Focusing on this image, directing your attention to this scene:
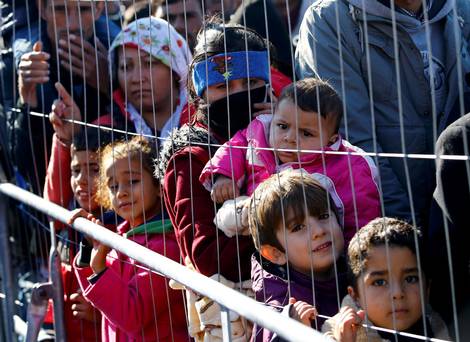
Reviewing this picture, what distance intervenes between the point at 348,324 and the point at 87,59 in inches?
97.2

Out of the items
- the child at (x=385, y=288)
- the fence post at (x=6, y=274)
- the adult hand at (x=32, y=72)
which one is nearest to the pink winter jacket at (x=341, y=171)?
the child at (x=385, y=288)

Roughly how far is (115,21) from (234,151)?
2.21 meters

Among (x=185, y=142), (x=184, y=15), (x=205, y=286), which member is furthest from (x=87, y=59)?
(x=205, y=286)

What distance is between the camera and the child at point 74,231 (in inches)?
188

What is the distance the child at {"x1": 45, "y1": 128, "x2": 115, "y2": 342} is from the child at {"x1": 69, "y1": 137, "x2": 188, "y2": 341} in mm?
196

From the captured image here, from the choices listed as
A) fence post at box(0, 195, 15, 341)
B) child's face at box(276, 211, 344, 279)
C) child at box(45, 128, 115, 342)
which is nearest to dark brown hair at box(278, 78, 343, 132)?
child's face at box(276, 211, 344, 279)

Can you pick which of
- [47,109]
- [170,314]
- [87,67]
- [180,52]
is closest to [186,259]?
[170,314]

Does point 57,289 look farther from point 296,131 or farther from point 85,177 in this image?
point 296,131

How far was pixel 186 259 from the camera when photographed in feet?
12.8

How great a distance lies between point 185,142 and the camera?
3.88 meters

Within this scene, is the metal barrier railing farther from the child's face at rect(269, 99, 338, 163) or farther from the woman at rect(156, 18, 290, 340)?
the child's face at rect(269, 99, 338, 163)

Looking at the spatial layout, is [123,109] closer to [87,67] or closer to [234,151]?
[87,67]

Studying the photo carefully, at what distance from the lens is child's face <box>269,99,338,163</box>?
3332 mm

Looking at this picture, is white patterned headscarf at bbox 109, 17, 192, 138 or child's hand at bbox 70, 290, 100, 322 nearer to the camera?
white patterned headscarf at bbox 109, 17, 192, 138
